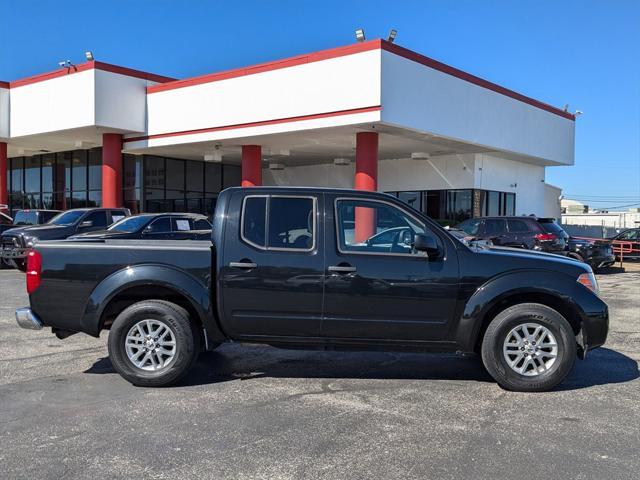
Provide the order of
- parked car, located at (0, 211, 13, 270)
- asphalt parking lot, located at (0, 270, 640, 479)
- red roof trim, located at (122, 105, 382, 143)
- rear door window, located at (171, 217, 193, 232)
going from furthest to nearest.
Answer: red roof trim, located at (122, 105, 382, 143) < parked car, located at (0, 211, 13, 270) < rear door window, located at (171, 217, 193, 232) < asphalt parking lot, located at (0, 270, 640, 479)

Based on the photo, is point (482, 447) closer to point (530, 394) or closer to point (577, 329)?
point (530, 394)

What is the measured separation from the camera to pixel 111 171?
77.5ft

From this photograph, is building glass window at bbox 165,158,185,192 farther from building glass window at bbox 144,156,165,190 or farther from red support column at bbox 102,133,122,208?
red support column at bbox 102,133,122,208

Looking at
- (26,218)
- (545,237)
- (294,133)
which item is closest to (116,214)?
(26,218)

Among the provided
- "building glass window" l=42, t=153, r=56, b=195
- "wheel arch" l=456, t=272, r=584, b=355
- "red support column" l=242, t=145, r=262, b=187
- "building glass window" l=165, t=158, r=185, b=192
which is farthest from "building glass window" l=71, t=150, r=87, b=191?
"wheel arch" l=456, t=272, r=584, b=355

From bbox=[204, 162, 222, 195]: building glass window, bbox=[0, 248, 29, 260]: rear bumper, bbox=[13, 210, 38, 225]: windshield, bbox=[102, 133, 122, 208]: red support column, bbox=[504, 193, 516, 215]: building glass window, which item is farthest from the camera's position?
bbox=[204, 162, 222, 195]: building glass window

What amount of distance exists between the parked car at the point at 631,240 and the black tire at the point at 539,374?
16512 mm

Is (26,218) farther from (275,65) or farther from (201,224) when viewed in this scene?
(275,65)

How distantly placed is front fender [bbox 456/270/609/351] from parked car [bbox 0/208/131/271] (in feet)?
39.4

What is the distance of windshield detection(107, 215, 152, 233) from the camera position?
43.2 ft

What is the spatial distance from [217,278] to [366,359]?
2157 millimetres

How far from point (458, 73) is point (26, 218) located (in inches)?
590

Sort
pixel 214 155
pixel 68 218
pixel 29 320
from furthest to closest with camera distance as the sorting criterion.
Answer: pixel 214 155 < pixel 68 218 < pixel 29 320

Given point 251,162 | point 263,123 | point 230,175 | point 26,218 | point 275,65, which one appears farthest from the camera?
point 230,175
